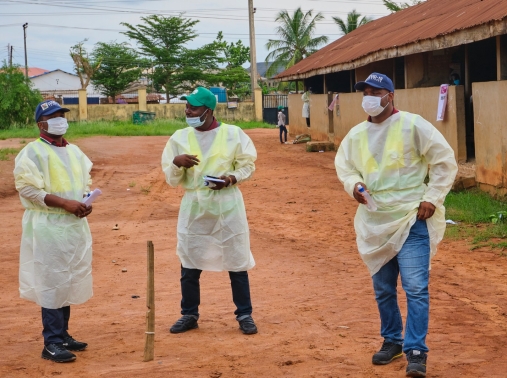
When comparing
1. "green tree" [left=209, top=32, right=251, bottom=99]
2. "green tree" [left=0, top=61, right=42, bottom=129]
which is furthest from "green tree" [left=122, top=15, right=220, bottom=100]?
"green tree" [left=0, top=61, right=42, bottom=129]

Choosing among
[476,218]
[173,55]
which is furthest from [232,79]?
[476,218]

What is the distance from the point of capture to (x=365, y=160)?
524 centimetres

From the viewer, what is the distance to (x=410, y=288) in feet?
16.6

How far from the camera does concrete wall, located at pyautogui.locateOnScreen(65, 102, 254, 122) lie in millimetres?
43562

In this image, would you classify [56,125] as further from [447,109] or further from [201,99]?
[447,109]

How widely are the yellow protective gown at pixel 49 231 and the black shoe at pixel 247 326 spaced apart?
4.11 feet

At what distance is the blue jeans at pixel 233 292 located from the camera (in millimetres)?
6285

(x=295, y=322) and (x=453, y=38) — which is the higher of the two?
(x=453, y=38)

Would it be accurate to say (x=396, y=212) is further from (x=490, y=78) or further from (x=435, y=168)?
(x=490, y=78)

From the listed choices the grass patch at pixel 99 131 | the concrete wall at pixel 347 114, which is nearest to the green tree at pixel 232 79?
the grass patch at pixel 99 131

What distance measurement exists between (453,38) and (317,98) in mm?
13751

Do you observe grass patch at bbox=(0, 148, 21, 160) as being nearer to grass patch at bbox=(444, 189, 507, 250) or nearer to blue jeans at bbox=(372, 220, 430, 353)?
grass patch at bbox=(444, 189, 507, 250)

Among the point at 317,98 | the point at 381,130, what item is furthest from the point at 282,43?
the point at 381,130

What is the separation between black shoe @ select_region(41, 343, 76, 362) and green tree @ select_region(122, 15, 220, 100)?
4872 centimetres
